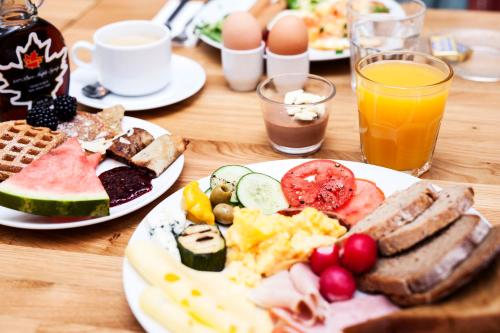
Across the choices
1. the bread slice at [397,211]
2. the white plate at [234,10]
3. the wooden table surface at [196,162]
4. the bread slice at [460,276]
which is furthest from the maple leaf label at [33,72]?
the bread slice at [460,276]

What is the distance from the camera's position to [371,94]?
200 cm

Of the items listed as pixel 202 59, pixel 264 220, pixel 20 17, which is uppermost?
pixel 20 17

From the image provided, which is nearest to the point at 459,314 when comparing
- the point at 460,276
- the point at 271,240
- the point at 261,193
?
the point at 460,276

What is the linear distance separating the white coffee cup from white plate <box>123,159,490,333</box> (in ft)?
2.64

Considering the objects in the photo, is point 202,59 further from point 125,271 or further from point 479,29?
point 125,271

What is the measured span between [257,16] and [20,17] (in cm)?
127

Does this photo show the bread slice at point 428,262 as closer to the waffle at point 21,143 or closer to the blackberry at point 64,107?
the waffle at point 21,143

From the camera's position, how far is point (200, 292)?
1.46m

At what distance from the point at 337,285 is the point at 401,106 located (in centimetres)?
76

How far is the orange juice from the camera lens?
195 centimetres

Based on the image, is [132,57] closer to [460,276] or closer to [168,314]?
[168,314]

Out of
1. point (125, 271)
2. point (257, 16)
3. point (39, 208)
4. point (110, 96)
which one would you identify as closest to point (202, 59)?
point (257, 16)

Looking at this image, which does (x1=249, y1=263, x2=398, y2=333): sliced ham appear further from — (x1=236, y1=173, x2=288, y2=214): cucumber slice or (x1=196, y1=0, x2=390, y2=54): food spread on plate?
(x1=196, y1=0, x2=390, y2=54): food spread on plate

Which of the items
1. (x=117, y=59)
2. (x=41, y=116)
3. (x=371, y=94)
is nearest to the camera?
(x=371, y=94)
